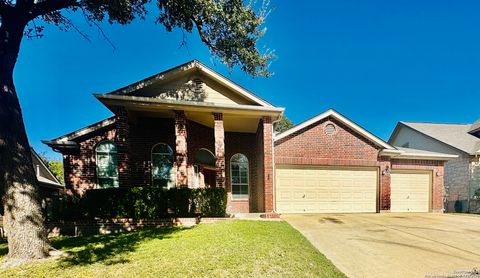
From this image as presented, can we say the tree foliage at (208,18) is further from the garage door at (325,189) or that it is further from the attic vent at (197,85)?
the garage door at (325,189)

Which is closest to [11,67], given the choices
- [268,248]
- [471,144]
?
[268,248]

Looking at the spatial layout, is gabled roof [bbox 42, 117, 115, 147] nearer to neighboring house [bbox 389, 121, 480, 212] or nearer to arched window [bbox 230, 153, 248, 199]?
arched window [bbox 230, 153, 248, 199]

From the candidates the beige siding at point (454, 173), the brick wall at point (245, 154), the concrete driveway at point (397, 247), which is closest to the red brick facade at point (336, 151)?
the brick wall at point (245, 154)

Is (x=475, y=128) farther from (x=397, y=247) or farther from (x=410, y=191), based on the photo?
(x=397, y=247)

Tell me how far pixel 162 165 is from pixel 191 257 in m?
7.03

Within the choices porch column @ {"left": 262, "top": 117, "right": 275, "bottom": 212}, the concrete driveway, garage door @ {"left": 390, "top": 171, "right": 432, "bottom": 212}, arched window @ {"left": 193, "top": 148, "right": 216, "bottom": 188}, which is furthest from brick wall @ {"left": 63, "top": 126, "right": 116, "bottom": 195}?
garage door @ {"left": 390, "top": 171, "right": 432, "bottom": 212}

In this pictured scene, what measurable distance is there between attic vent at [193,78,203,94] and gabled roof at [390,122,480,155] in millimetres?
16866

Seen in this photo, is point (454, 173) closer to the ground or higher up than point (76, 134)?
closer to the ground

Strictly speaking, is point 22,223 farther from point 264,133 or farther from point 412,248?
point 412,248

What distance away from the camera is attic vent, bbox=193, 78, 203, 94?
959 centimetres

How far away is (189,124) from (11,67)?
6460 mm

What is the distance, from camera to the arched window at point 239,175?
1163 centimetres

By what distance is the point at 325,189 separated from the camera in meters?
11.6

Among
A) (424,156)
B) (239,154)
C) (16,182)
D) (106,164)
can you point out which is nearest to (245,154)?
(239,154)
